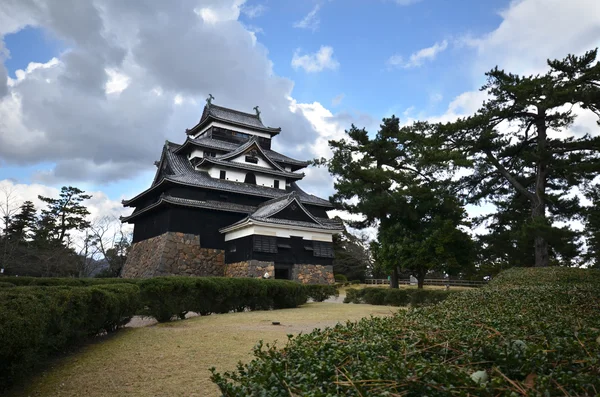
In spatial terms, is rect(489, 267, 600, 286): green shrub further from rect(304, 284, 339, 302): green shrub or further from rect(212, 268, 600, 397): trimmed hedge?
rect(212, 268, 600, 397): trimmed hedge

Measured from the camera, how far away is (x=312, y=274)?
85.3ft

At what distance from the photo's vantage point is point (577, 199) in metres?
22.6

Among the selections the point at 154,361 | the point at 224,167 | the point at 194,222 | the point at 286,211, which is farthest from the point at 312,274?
the point at 154,361

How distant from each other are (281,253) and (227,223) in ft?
15.4

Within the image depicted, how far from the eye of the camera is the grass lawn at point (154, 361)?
18.1 feet

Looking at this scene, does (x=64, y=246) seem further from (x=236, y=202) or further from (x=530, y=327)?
(x=530, y=327)

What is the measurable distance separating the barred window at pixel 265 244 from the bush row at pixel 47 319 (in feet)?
47.0

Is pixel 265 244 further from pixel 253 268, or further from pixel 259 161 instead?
pixel 259 161

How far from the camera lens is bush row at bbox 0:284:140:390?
5.04 metres

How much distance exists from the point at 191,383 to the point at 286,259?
19847mm

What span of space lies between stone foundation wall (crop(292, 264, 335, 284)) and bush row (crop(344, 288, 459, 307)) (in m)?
4.48

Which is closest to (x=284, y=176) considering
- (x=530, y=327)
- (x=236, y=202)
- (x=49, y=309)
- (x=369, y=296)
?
(x=236, y=202)

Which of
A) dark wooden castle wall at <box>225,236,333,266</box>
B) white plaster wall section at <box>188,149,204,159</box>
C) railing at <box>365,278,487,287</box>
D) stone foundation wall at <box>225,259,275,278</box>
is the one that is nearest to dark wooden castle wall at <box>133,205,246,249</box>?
dark wooden castle wall at <box>225,236,333,266</box>

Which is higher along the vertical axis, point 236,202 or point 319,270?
point 236,202
